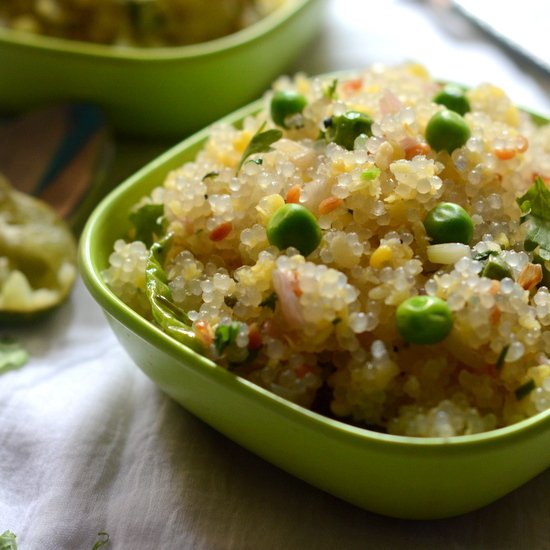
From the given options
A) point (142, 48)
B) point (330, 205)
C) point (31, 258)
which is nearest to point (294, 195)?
point (330, 205)

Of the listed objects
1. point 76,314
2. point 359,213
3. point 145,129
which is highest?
point 359,213

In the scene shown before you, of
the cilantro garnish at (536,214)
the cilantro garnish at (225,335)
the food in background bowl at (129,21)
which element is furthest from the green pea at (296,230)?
Answer: the food in background bowl at (129,21)

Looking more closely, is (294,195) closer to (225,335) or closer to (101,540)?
(225,335)

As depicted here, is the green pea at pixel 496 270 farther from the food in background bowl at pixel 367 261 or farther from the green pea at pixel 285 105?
the green pea at pixel 285 105

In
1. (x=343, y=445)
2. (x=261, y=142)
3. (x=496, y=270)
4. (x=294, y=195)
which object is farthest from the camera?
(x=261, y=142)

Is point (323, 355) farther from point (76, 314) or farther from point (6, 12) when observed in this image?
point (6, 12)

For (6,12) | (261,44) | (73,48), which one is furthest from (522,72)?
(6,12)
